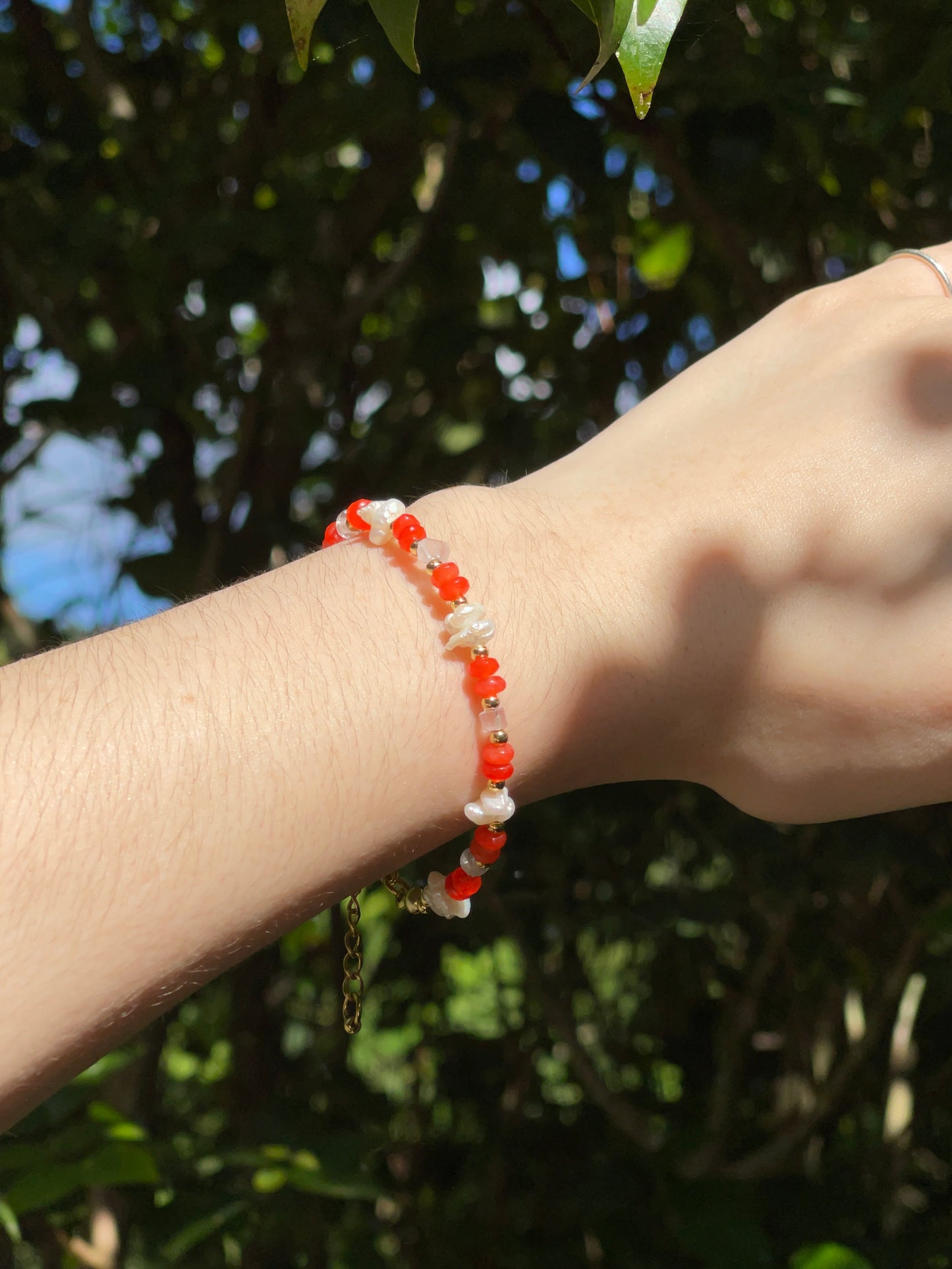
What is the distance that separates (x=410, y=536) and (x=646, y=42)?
1.15 feet

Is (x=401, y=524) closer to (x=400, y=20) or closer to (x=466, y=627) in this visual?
(x=466, y=627)

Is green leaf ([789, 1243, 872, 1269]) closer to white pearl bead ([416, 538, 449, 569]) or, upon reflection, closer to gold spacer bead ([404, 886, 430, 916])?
gold spacer bead ([404, 886, 430, 916])

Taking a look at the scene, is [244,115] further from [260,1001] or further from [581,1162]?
[581,1162]

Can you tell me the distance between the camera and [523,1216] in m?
1.82

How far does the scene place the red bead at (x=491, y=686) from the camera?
0.75 meters

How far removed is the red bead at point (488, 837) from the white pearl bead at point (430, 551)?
0.63ft

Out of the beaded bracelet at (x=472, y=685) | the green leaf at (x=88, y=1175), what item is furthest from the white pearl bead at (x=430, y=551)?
the green leaf at (x=88, y=1175)

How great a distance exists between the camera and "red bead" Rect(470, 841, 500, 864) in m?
0.80

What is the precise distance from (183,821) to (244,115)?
5.17 ft

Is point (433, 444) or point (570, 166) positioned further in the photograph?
point (433, 444)

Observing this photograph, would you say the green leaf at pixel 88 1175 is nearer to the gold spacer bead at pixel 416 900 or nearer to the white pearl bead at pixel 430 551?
the gold spacer bead at pixel 416 900

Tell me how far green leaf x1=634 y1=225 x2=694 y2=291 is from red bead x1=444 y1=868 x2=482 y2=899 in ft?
4.15

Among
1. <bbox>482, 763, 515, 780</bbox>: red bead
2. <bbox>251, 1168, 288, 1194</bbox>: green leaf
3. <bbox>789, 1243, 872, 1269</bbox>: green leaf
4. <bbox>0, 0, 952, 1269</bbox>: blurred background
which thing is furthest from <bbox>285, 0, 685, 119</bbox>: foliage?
<bbox>789, 1243, 872, 1269</bbox>: green leaf

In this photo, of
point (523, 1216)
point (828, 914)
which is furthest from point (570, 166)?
point (523, 1216)
